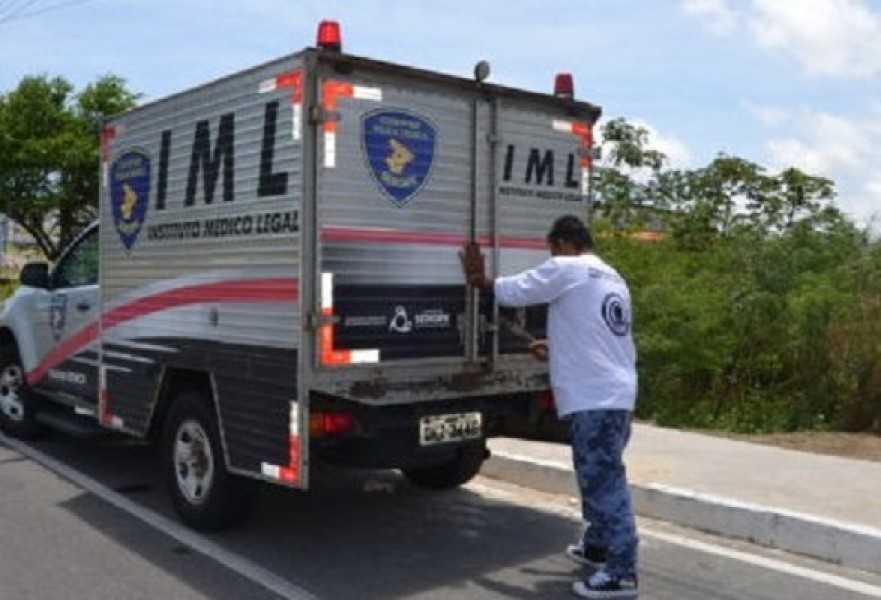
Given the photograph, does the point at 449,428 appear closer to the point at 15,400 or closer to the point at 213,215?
the point at 213,215

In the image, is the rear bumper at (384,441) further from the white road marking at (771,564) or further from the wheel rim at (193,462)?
the white road marking at (771,564)

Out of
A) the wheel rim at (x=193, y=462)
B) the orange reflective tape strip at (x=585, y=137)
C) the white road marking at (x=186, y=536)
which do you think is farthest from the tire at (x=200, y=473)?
the orange reflective tape strip at (x=585, y=137)

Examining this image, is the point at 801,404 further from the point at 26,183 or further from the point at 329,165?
the point at 26,183

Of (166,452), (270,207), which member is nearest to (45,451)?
(166,452)

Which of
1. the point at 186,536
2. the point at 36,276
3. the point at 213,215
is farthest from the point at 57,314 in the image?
the point at 186,536

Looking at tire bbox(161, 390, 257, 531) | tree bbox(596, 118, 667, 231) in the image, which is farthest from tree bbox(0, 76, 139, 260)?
tire bbox(161, 390, 257, 531)

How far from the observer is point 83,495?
7.63 metres

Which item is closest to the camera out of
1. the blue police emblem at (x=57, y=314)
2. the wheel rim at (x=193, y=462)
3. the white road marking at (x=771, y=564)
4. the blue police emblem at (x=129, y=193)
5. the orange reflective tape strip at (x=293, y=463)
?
the orange reflective tape strip at (x=293, y=463)

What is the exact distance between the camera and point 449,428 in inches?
248

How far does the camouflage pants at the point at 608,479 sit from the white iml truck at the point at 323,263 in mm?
927

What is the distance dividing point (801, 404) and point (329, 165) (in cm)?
625

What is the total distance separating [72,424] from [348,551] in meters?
3.06

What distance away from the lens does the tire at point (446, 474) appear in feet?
25.4

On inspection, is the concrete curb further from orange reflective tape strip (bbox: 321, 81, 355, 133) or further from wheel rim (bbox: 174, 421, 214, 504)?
orange reflective tape strip (bbox: 321, 81, 355, 133)
